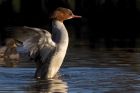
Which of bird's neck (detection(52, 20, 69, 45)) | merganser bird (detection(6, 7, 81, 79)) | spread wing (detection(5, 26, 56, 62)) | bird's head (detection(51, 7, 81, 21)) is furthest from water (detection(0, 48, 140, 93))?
bird's head (detection(51, 7, 81, 21))

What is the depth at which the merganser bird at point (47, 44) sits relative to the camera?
Result: 1533 cm

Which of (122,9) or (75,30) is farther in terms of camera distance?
(122,9)

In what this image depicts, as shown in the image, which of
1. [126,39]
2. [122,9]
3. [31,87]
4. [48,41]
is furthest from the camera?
[122,9]

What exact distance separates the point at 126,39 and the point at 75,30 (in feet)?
13.5

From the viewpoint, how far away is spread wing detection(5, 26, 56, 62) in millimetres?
15242

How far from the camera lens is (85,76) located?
52.0ft

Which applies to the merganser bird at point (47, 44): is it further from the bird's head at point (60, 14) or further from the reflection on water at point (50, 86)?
the reflection on water at point (50, 86)

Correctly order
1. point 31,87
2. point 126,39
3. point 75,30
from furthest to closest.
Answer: point 75,30 < point 126,39 < point 31,87

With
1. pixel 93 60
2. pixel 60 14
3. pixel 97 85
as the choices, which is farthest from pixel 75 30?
pixel 97 85

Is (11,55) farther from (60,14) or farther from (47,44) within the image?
(47,44)

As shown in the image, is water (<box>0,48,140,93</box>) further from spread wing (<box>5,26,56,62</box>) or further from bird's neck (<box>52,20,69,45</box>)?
bird's neck (<box>52,20,69,45</box>)

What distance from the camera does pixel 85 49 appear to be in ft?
71.6

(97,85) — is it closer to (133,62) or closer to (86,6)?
(133,62)

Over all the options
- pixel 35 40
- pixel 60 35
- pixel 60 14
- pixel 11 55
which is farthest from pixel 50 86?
pixel 11 55
